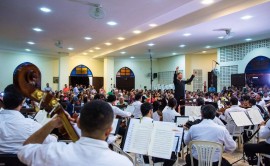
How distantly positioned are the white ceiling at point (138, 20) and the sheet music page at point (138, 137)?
4.42 metres

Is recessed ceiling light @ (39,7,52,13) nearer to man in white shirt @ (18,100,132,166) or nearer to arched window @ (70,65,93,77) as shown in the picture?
man in white shirt @ (18,100,132,166)

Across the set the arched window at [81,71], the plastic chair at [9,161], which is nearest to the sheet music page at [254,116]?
the plastic chair at [9,161]

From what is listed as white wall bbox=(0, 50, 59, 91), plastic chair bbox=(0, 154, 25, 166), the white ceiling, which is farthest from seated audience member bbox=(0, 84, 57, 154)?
white wall bbox=(0, 50, 59, 91)

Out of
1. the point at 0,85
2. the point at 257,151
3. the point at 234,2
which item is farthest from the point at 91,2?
the point at 0,85

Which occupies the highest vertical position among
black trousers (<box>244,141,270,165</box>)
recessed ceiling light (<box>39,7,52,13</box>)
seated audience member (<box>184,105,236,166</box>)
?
recessed ceiling light (<box>39,7,52,13</box>)

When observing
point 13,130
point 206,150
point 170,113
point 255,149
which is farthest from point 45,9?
point 255,149

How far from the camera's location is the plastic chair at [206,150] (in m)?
3.36

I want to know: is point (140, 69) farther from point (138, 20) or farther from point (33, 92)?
point (33, 92)

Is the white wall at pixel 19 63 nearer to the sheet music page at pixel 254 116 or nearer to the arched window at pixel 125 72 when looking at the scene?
the arched window at pixel 125 72

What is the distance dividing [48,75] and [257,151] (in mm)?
17300

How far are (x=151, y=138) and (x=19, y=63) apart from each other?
55.4 feet

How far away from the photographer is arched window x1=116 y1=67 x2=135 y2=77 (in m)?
22.5

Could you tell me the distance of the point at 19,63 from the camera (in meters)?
17.6

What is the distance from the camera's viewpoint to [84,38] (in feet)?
39.0
